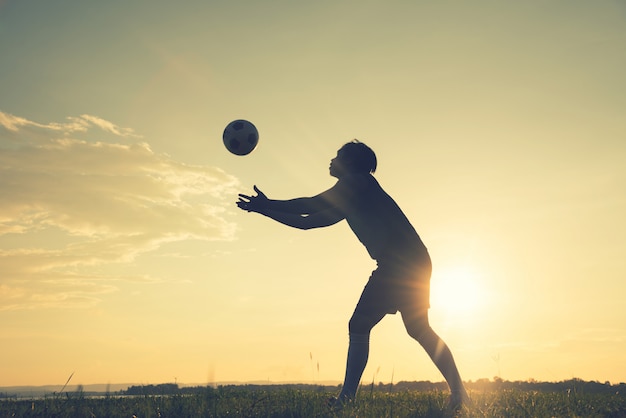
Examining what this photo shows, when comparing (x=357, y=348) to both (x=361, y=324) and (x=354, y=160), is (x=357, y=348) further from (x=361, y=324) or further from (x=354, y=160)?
(x=354, y=160)

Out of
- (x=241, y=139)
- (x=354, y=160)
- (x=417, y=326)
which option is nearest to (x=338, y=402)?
(x=417, y=326)

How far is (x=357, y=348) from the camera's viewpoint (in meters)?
7.20

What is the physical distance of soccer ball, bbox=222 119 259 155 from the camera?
904cm

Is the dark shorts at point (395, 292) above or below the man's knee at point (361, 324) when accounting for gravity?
above

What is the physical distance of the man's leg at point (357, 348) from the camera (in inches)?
281

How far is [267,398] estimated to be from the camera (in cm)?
752

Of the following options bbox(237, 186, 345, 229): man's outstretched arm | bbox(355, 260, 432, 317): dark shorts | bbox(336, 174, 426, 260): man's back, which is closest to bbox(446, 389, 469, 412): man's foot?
bbox(355, 260, 432, 317): dark shorts

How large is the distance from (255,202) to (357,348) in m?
2.09

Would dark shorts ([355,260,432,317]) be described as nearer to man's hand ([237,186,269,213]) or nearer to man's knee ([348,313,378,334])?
man's knee ([348,313,378,334])

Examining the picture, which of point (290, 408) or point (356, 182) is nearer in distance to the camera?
point (290, 408)

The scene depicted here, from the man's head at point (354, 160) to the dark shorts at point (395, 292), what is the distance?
3.96ft

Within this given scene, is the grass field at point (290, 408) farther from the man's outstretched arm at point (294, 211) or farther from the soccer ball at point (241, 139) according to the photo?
the soccer ball at point (241, 139)

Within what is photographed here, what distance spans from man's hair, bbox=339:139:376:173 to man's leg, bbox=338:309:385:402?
5.78 feet

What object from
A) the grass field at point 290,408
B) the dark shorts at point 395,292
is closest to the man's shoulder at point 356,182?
the dark shorts at point 395,292
